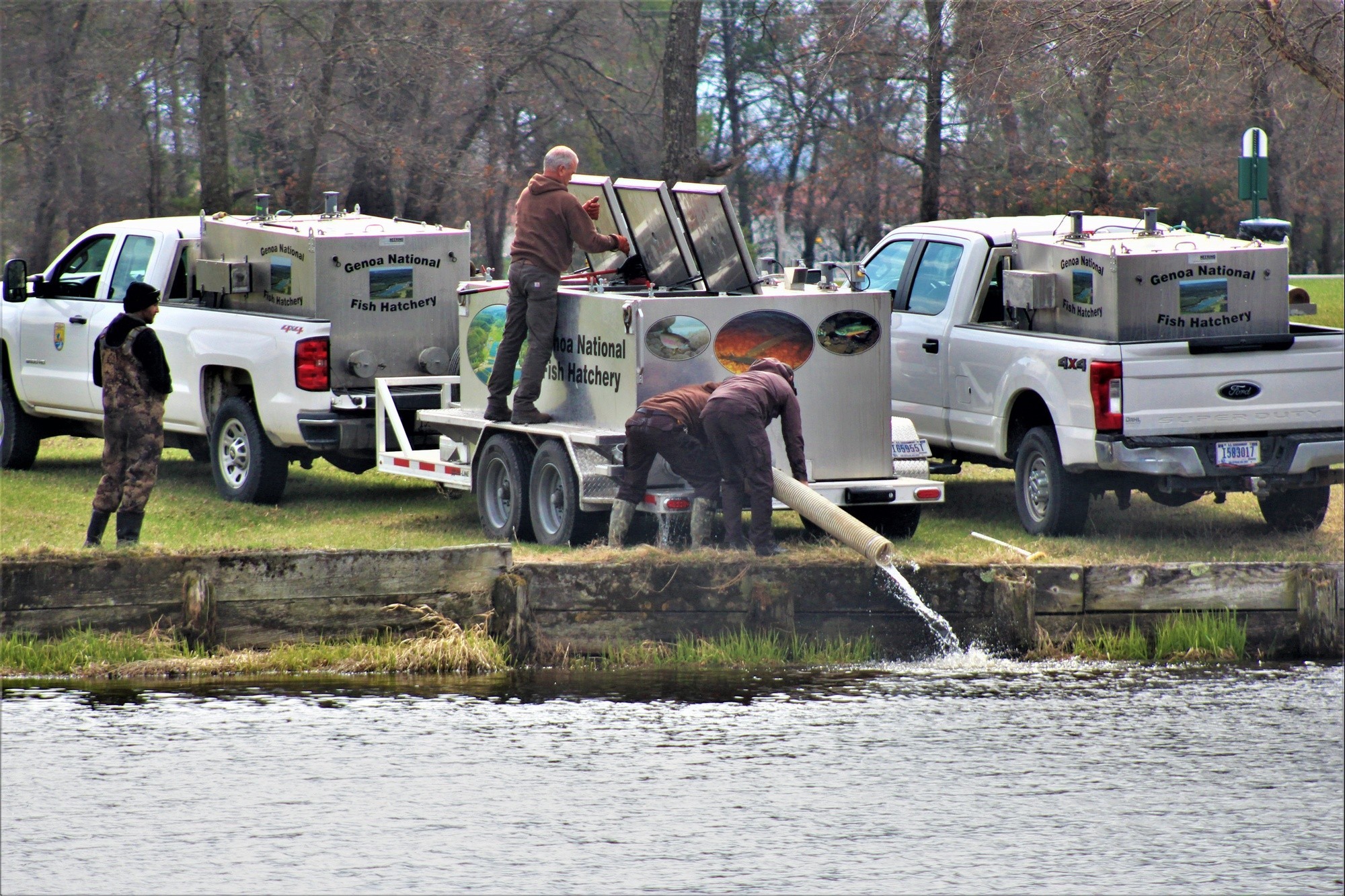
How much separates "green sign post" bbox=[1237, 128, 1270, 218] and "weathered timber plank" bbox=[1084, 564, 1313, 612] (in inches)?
330

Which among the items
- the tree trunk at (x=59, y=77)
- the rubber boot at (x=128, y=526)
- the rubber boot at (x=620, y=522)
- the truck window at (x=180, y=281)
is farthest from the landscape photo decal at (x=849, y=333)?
the tree trunk at (x=59, y=77)

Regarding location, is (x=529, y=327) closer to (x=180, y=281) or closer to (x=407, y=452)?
(x=407, y=452)

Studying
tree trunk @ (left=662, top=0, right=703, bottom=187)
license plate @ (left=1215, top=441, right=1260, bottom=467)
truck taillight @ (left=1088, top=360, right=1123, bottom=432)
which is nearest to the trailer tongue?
truck taillight @ (left=1088, top=360, right=1123, bottom=432)

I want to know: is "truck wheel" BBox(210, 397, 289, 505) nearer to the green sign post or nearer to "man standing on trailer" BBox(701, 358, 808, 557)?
"man standing on trailer" BBox(701, 358, 808, 557)

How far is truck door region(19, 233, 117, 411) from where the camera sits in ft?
49.3

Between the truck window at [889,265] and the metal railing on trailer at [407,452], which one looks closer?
the metal railing on trailer at [407,452]

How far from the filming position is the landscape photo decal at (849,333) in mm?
11641

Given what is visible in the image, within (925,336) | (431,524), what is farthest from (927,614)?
(431,524)

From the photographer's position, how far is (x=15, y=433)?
1590 cm

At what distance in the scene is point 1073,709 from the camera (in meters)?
9.17

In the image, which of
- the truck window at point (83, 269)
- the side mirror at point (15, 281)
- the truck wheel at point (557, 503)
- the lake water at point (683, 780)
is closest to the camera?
the lake water at point (683, 780)

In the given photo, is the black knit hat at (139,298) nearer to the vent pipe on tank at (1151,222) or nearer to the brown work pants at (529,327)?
the brown work pants at (529,327)

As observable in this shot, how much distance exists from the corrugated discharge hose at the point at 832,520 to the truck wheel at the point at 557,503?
4.16 feet

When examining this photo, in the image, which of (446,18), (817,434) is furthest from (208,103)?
(817,434)
